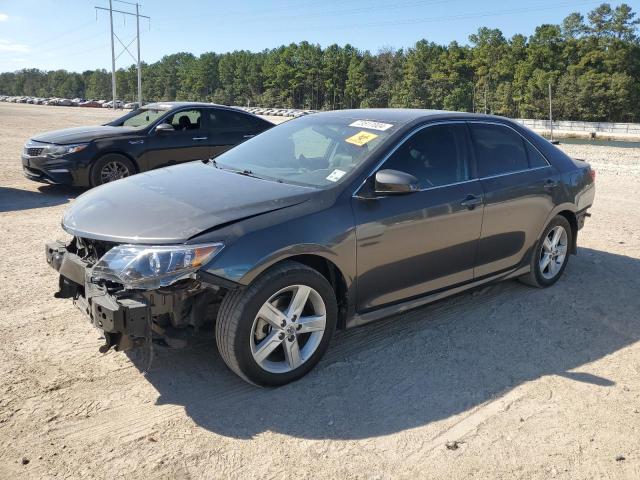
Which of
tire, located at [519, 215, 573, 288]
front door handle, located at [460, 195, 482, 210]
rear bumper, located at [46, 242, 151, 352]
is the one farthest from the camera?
tire, located at [519, 215, 573, 288]

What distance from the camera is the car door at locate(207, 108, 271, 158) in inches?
400

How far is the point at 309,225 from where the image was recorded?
3.59m

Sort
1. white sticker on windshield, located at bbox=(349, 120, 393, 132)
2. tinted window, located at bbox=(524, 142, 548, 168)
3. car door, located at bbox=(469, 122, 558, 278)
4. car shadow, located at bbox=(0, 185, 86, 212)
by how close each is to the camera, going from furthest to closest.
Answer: car shadow, located at bbox=(0, 185, 86, 212)
tinted window, located at bbox=(524, 142, 548, 168)
car door, located at bbox=(469, 122, 558, 278)
white sticker on windshield, located at bbox=(349, 120, 393, 132)

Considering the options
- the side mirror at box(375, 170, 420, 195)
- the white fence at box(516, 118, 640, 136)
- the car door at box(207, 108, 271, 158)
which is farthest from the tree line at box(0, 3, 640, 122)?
the side mirror at box(375, 170, 420, 195)

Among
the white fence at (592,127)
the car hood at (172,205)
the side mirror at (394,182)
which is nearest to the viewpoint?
the car hood at (172,205)

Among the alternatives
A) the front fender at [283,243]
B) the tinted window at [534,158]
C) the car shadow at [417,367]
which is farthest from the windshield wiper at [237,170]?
the tinted window at [534,158]

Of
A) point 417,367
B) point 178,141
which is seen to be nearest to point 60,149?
point 178,141

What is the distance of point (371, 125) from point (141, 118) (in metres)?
6.88

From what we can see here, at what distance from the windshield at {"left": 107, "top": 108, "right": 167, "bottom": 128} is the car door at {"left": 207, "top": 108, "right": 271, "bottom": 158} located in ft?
2.85

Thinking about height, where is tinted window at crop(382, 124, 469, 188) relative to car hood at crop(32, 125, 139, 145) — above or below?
below

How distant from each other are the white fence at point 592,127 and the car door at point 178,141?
233ft

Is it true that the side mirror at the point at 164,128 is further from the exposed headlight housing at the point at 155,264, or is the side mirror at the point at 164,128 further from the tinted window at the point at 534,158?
the exposed headlight housing at the point at 155,264

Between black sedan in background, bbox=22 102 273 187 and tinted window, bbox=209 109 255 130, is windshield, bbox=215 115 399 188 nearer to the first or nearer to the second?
black sedan in background, bbox=22 102 273 187

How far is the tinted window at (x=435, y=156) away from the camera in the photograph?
4.24 m
